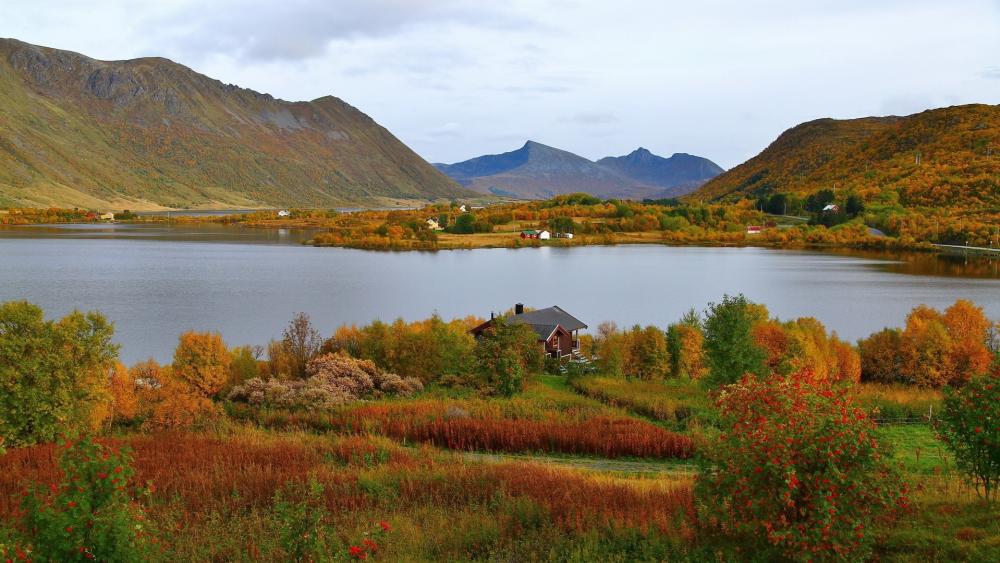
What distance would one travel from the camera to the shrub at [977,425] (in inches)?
365

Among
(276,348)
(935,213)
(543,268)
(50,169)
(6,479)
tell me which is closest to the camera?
(6,479)

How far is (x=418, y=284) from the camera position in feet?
227

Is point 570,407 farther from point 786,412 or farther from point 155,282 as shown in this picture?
point 155,282

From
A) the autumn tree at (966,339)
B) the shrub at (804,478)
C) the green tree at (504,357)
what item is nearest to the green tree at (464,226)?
the autumn tree at (966,339)

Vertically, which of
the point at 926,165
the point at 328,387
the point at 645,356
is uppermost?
the point at 926,165

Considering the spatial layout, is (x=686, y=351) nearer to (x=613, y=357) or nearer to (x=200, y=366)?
(x=613, y=357)

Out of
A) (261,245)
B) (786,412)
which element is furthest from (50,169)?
(786,412)

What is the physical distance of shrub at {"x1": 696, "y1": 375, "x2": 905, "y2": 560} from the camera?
6574 millimetres

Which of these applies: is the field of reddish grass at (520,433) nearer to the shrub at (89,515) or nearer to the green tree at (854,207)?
the shrub at (89,515)

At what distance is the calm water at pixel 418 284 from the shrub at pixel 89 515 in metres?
30.6

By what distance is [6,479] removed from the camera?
12.2m

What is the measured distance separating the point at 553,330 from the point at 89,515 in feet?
99.4

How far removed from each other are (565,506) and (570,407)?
45.1 feet

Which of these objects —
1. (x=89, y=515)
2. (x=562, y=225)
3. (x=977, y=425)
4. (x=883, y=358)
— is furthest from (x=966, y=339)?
(x=562, y=225)
